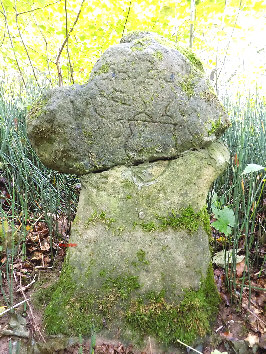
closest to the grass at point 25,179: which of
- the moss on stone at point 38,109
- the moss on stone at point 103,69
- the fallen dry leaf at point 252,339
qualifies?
the moss on stone at point 38,109

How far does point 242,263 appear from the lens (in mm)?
1687

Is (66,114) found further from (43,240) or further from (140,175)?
(43,240)

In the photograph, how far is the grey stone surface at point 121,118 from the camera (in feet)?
4.79

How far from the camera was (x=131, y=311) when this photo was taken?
4.09 ft

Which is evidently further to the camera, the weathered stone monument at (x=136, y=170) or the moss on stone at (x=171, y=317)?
the weathered stone monument at (x=136, y=170)

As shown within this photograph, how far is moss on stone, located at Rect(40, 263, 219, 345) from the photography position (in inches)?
47.9

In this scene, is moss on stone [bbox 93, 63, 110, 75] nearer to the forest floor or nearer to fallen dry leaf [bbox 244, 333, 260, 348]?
the forest floor

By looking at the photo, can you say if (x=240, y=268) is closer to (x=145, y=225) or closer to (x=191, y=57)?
(x=145, y=225)

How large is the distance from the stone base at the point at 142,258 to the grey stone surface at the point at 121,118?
98 mm

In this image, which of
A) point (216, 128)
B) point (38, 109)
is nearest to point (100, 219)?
point (38, 109)

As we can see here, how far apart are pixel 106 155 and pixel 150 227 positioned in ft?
1.55

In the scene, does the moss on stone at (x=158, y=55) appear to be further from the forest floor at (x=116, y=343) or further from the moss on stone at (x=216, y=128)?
the forest floor at (x=116, y=343)

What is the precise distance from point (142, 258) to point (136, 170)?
1.58 feet

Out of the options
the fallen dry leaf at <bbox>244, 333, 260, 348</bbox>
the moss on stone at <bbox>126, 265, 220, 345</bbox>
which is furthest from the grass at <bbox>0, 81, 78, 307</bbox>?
the fallen dry leaf at <bbox>244, 333, 260, 348</bbox>
